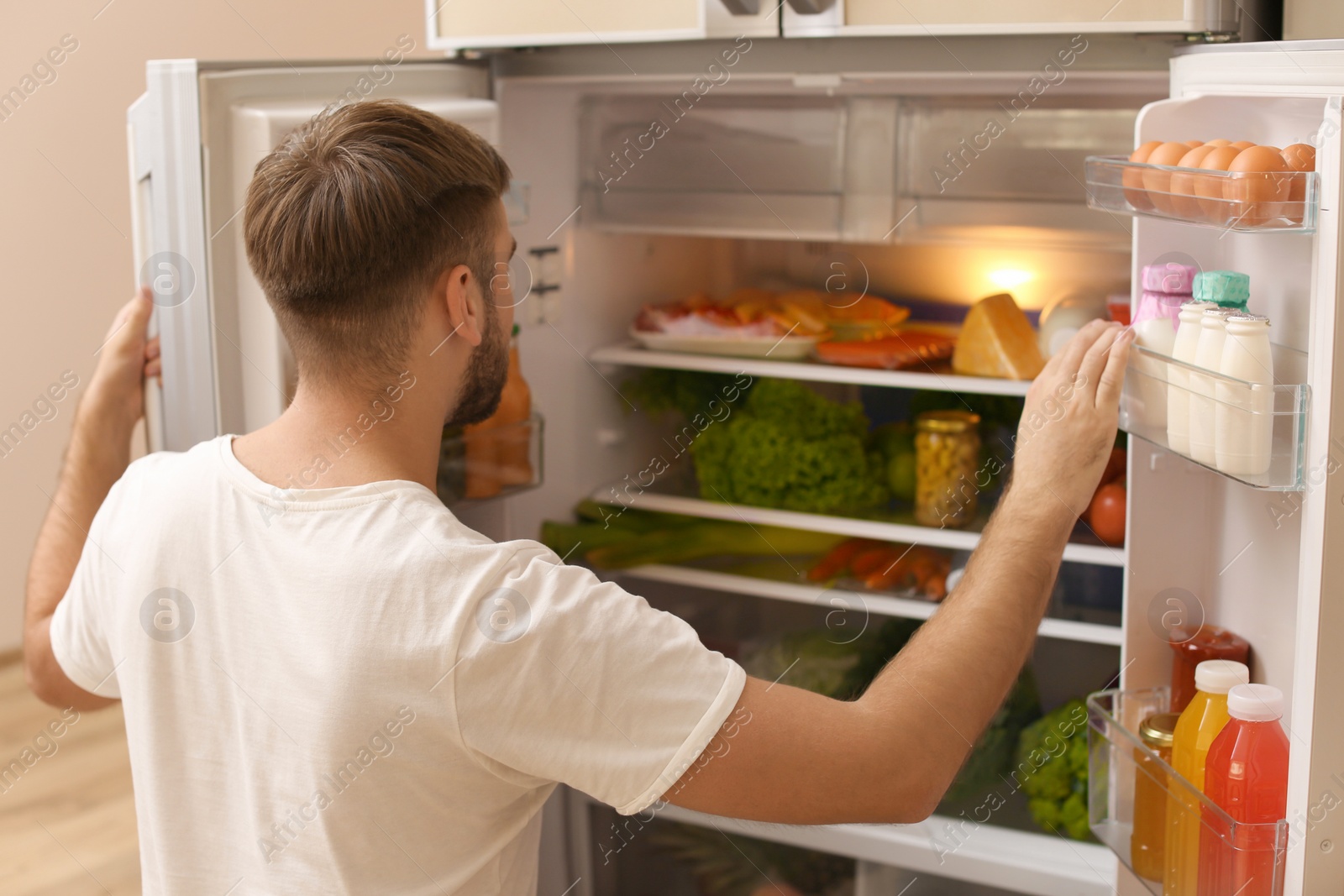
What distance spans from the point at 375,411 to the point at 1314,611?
724 millimetres

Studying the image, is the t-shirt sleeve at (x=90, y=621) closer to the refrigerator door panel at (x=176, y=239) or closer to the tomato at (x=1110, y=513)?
the refrigerator door panel at (x=176, y=239)

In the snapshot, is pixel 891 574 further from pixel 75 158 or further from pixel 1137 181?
pixel 75 158

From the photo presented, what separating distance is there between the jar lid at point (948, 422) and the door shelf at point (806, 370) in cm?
4

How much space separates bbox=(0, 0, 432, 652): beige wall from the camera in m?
2.73

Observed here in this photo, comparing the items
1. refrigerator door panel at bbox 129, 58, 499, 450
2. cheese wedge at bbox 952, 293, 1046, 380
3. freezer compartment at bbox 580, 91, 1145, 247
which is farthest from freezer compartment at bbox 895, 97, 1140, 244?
refrigerator door panel at bbox 129, 58, 499, 450

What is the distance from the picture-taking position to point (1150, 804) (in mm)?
1050

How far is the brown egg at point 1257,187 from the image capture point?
80 cm

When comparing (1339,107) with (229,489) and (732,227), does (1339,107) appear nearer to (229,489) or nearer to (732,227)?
(229,489)

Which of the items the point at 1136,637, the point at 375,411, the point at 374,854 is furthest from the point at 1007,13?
the point at 374,854

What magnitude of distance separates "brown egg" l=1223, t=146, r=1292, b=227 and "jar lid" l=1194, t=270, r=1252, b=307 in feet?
0.30

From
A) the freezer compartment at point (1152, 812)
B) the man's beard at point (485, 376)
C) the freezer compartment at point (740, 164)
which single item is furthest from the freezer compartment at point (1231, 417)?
the freezer compartment at point (740, 164)

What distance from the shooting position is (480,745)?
0.83 m

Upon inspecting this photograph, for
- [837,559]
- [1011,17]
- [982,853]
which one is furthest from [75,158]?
[982,853]

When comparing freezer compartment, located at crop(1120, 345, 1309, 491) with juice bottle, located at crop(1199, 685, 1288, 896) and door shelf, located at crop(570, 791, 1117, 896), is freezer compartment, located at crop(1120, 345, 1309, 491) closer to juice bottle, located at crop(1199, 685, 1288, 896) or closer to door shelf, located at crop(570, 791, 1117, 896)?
juice bottle, located at crop(1199, 685, 1288, 896)
